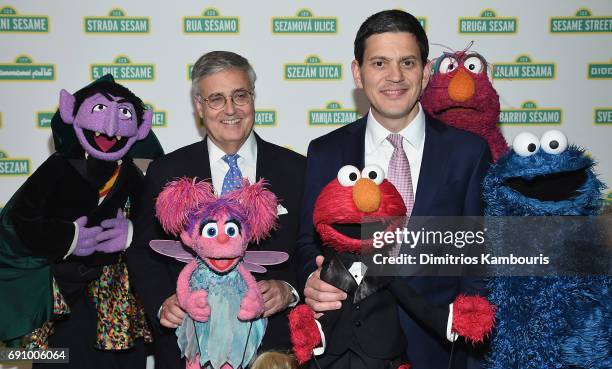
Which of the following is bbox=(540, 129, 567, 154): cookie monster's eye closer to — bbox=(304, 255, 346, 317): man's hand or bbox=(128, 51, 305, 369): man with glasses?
bbox=(304, 255, 346, 317): man's hand

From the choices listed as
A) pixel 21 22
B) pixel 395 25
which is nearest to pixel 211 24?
pixel 21 22

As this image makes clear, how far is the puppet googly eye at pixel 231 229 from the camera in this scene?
1.90m

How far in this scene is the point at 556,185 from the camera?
1.67 m

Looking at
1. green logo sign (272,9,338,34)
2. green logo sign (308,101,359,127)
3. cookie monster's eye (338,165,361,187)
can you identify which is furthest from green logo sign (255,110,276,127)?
cookie monster's eye (338,165,361,187)

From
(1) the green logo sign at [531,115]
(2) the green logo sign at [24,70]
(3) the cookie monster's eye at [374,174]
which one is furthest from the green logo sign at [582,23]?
(2) the green logo sign at [24,70]

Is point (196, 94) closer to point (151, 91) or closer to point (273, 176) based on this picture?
point (273, 176)

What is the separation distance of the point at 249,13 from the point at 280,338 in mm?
1796

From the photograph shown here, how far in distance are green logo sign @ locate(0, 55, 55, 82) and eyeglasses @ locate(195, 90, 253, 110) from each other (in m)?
1.36

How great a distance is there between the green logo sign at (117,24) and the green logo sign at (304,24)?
69cm

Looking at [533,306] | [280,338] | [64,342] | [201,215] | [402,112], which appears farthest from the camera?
[64,342]

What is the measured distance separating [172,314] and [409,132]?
0.98 m

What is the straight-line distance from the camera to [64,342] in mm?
2559

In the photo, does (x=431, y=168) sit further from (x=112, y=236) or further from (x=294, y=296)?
(x=112, y=236)

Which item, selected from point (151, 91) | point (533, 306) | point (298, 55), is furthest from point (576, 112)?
point (151, 91)
